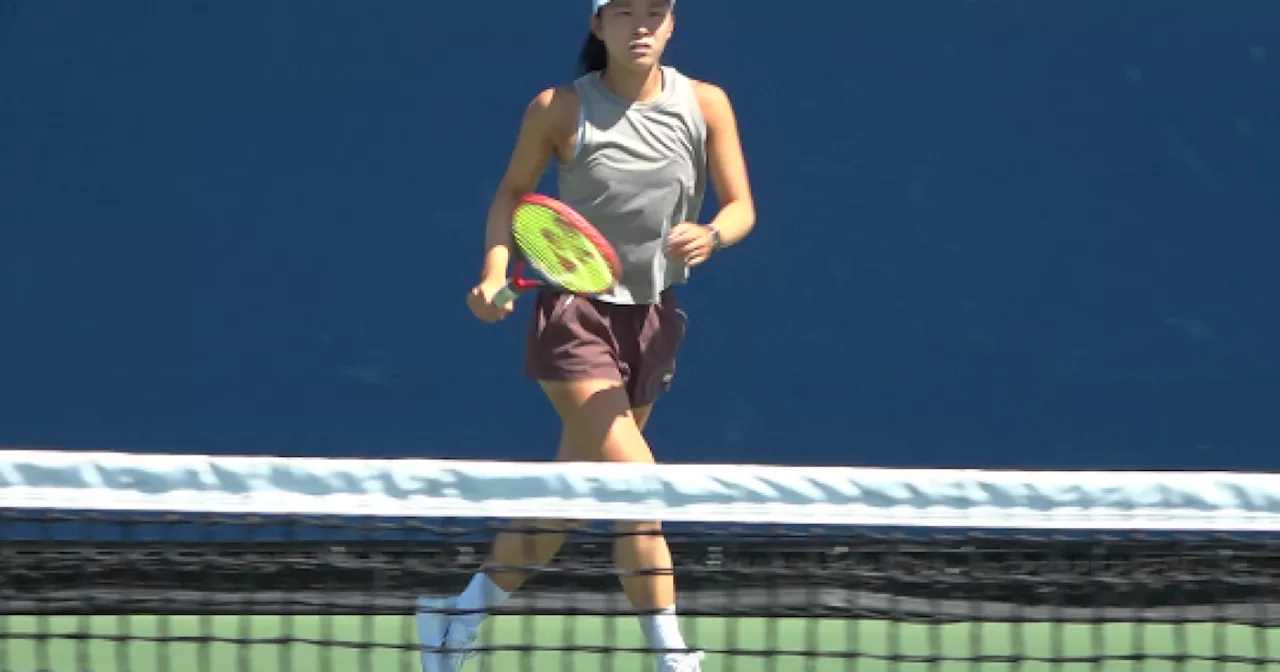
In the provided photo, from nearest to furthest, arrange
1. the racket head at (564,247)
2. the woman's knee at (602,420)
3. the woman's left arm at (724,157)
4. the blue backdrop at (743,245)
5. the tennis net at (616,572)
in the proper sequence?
the tennis net at (616,572) → the racket head at (564,247) → the woman's knee at (602,420) → the woman's left arm at (724,157) → the blue backdrop at (743,245)

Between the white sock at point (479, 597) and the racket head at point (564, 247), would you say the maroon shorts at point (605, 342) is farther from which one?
the white sock at point (479, 597)

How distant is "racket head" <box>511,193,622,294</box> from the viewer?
3.20 m

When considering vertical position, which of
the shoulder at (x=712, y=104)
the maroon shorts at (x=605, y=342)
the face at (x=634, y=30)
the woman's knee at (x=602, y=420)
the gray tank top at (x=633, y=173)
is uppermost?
the face at (x=634, y=30)

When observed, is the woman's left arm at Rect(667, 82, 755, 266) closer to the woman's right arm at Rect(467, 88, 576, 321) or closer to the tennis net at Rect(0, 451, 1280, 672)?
the woman's right arm at Rect(467, 88, 576, 321)

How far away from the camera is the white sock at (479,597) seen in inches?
133

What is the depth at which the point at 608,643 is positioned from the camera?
164 inches

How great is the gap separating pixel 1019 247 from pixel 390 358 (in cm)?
142

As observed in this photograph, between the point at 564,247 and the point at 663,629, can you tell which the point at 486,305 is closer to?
the point at 564,247

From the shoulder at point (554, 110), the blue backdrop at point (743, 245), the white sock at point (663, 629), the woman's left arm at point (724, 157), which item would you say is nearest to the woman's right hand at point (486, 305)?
the shoulder at point (554, 110)

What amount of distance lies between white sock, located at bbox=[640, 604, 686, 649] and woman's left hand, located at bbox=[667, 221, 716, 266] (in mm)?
532

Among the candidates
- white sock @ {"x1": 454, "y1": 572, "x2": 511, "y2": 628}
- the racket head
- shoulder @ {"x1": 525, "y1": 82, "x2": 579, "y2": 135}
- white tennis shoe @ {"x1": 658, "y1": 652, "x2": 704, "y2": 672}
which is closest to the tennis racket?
the racket head

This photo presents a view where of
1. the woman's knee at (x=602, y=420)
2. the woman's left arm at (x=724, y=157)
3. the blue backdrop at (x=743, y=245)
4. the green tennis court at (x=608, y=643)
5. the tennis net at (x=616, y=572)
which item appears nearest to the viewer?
the tennis net at (x=616, y=572)

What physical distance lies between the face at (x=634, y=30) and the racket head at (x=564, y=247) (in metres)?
0.25

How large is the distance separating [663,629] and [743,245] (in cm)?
169
